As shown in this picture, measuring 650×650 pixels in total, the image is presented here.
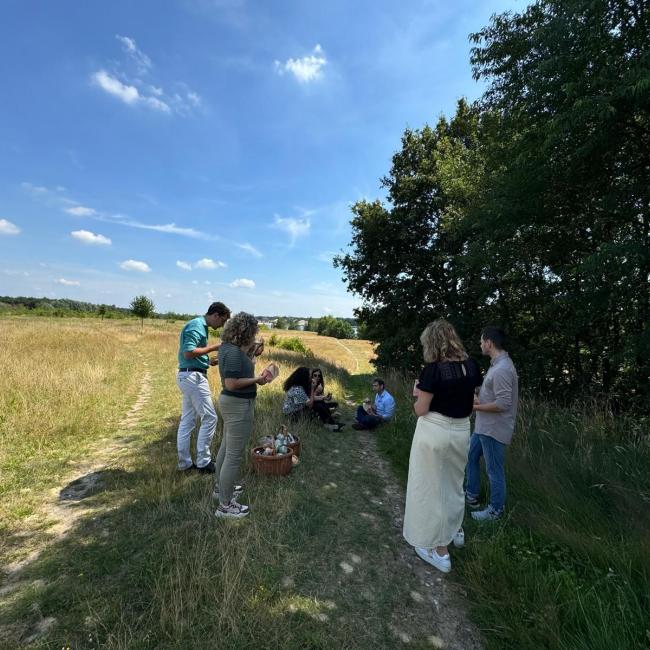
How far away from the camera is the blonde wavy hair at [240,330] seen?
343 cm

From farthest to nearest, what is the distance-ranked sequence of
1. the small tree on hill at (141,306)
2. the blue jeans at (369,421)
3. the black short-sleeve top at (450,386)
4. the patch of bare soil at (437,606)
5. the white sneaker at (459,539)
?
the small tree on hill at (141,306), the blue jeans at (369,421), the white sneaker at (459,539), the black short-sleeve top at (450,386), the patch of bare soil at (437,606)

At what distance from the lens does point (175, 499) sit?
151 inches

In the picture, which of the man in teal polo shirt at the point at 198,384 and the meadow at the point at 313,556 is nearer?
the meadow at the point at 313,556

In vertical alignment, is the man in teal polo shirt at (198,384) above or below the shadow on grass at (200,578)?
above

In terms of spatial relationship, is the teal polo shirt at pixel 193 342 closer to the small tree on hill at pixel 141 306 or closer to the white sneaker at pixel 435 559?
the white sneaker at pixel 435 559

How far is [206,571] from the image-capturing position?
2.58 metres

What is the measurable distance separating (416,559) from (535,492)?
67.0 inches

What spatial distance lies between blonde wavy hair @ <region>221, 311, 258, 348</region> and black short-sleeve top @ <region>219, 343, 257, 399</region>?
71mm

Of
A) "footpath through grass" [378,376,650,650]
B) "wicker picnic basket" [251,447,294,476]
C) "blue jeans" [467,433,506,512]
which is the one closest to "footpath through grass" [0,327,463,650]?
→ "wicker picnic basket" [251,447,294,476]

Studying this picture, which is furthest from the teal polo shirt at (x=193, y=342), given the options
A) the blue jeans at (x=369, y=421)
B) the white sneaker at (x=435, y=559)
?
the blue jeans at (x=369, y=421)

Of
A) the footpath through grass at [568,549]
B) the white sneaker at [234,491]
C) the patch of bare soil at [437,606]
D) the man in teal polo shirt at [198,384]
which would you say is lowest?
the patch of bare soil at [437,606]

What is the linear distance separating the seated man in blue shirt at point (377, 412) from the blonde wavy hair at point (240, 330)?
470 cm

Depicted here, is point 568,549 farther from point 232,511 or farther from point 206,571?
point 232,511

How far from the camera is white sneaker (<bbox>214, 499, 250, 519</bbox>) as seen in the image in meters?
3.49
